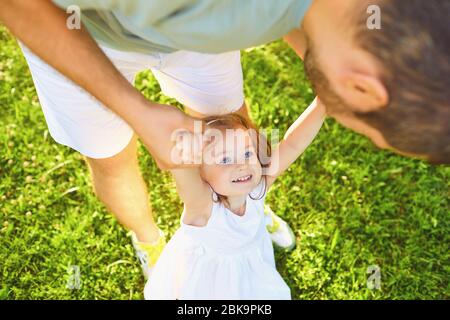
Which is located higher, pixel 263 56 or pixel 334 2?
pixel 334 2

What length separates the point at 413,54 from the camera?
52.5 inches

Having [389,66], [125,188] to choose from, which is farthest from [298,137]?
[389,66]

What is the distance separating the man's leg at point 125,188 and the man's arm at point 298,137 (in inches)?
20.5

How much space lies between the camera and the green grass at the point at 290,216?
2750 mm

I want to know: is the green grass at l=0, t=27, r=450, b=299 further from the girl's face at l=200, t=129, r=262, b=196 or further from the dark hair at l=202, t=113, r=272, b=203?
the girl's face at l=200, t=129, r=262, b=196

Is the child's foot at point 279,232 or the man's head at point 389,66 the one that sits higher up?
the man's head at point 389,66

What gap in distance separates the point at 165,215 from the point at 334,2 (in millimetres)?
1732

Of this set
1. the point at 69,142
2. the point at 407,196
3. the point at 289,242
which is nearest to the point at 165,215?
the point at 289,242

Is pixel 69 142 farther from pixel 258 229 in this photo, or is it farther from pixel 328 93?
pixel 328 93

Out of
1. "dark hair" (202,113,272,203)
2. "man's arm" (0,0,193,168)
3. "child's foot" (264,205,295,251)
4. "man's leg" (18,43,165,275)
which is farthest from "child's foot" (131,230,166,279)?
"man's arm" (0,0,193,168)

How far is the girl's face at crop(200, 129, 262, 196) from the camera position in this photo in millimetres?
2029

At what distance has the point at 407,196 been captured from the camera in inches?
117

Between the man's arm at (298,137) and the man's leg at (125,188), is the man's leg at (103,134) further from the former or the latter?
the man's arm at (298,137)

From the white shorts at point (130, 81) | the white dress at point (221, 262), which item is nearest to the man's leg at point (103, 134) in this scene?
→ the white shorts at point (130, 81)
